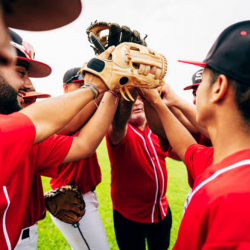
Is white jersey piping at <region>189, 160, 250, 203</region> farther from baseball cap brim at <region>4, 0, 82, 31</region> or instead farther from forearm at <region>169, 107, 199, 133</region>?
forearm at <region>169, 107, 199, 133</region>

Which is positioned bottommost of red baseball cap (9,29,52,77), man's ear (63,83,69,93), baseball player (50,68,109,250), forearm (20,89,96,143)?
baseball player (50,68,109,250)

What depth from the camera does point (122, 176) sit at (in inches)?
109

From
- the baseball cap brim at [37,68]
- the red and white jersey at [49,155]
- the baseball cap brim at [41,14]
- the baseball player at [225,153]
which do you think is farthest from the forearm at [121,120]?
the baseball cap brim at [41,14]

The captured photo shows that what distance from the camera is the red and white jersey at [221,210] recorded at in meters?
0.84

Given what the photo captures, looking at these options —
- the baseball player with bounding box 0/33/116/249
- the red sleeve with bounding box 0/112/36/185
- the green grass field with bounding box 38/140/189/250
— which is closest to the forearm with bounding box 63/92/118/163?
the baseball player with bounding box 0/33/116/249

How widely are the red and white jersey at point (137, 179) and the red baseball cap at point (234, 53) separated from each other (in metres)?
1.62

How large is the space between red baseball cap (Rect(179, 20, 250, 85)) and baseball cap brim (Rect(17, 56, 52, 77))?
172 centimetres

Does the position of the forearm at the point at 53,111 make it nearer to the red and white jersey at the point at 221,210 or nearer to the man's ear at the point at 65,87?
the red and white jersey at the point at 221,210

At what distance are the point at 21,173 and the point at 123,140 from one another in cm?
129

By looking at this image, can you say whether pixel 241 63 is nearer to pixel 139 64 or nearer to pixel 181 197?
pixel 139 64

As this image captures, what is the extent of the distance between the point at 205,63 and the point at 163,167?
74.1 inches

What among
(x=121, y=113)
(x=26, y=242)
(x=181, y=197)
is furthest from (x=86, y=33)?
(x=181, y=197)

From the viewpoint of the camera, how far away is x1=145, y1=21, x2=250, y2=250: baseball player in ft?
2.84

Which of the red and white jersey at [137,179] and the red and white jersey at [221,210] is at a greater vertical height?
the red and white jersey at [221,210]
